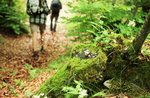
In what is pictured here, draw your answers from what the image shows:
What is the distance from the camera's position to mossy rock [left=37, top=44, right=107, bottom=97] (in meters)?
1.85

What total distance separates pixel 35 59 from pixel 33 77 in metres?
1.28

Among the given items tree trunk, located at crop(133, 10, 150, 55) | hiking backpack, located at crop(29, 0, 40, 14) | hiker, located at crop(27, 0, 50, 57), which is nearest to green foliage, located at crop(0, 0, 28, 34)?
hiker, located at crop(27, 0, 50, 57)

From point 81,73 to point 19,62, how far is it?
348 centimetres

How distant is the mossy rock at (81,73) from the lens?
1853mm

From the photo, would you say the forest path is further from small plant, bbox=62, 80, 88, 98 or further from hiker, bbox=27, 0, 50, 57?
small plant, bbox=62, 80, 88, 98

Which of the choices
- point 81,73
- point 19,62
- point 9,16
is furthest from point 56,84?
point 9,16

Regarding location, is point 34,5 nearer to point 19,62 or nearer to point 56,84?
point 19,62

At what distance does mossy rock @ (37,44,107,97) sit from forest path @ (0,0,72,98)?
1.38 metres

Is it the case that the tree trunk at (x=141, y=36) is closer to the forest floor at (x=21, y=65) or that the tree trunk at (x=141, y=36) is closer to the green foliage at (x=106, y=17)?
the forest floor at (x=21, y=65)

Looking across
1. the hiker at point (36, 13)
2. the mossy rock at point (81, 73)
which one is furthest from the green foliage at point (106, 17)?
the hiker at point (36, 13)

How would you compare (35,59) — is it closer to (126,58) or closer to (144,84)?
(126,58)

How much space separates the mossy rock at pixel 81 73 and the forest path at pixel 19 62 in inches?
54.5

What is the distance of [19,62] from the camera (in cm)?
439

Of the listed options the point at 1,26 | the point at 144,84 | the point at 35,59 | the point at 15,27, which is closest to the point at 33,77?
the point at 35,59
